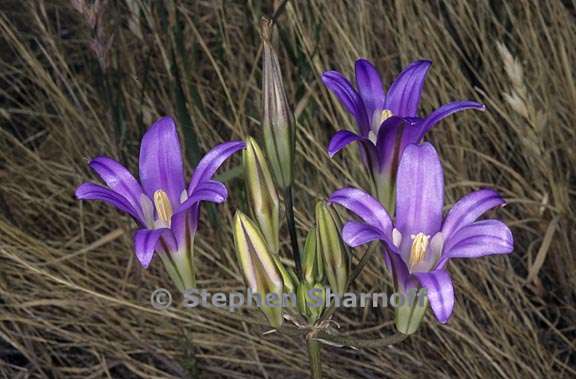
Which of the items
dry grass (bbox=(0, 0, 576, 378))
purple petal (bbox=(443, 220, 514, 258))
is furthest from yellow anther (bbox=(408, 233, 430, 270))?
dry grass (bbox=(0, 0, 576, 378))

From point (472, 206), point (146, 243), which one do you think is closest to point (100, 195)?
point (146, 243)

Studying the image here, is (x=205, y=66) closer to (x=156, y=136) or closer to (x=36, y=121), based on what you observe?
(x=36, y=121)

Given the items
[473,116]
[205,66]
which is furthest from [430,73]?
[205,66]

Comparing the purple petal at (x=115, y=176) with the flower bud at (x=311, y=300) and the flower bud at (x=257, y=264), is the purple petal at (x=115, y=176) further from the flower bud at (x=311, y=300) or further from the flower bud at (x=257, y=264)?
the flower bud at (x=311, y=300)

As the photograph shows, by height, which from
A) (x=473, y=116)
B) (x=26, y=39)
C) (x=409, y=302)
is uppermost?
(x=26, y=39)

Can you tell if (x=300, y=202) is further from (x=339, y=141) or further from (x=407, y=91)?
(x=339, y=141)

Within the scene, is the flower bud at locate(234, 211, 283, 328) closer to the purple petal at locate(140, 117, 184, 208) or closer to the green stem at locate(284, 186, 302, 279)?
the green stem at locate(284, 186, 302, 279)
